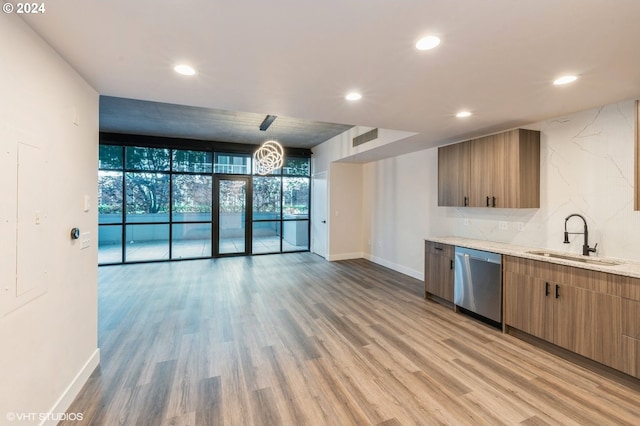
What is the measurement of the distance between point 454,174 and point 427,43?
2945 mm

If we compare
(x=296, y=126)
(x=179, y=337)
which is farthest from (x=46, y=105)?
(x=296, y=126)

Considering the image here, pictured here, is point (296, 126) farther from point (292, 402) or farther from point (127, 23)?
point (292, 402)

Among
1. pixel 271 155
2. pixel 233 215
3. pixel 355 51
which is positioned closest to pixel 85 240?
pixel 355 51

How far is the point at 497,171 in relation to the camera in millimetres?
3699

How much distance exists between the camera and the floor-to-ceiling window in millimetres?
6684

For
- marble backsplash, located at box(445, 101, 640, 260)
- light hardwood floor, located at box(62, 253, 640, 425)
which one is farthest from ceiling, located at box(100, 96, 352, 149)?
marble backsplash, located at box(445, 101, 640, 260)

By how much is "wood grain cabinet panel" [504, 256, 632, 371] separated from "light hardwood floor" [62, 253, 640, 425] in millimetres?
221

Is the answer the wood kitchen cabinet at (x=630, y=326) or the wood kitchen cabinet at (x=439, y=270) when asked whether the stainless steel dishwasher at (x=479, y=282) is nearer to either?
the wood kitchen cabinet at (x=439, y=270)

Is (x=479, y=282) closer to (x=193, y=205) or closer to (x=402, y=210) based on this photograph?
(x=402, y=210)

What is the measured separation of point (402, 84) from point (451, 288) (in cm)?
294

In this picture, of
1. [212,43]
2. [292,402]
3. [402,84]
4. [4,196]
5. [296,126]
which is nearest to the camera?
[4,196]

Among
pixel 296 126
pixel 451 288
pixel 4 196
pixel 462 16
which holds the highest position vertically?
pixel 296 126

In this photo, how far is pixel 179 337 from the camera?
320 cm

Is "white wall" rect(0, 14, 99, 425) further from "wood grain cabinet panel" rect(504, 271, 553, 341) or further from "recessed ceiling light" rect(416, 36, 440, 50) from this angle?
"wood grain cabinet panel" rect(504, 271, 553, 341)
